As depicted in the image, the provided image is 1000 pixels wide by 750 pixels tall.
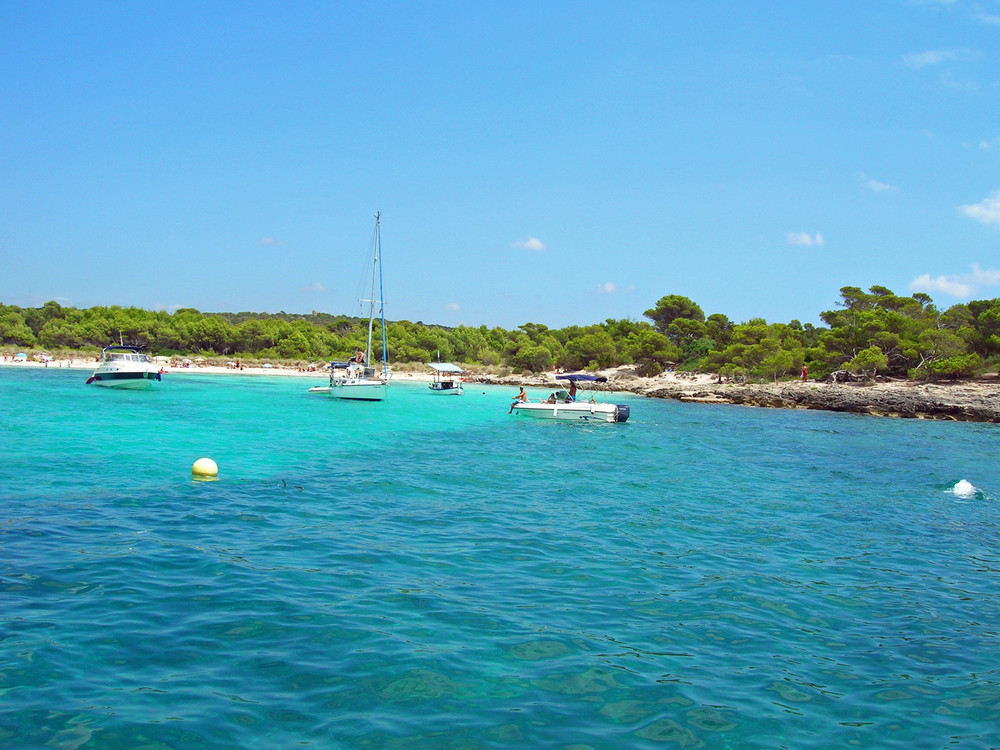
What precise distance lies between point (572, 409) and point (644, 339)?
44108mm

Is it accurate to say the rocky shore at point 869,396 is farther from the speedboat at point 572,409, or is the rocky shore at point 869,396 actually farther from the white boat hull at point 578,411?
the white boat hull at point 578,411

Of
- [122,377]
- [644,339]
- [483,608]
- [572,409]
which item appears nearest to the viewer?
[483,608]

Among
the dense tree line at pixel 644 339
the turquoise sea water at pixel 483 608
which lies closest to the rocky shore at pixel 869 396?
the dense tree line at pixel 644 339

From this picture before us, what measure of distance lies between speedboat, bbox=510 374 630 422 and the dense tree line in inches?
1137

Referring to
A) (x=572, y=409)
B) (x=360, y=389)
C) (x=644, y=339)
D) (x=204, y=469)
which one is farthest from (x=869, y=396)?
(x=204, y=469)

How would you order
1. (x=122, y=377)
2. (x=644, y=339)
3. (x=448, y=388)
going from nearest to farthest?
1. (x=122, y=377)
2. (x=448, y=388)
3. (x=644, y=339)

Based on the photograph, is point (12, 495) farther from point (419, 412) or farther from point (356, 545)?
point (419, 412)

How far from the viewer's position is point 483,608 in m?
7.49

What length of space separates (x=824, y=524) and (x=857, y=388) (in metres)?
41.1

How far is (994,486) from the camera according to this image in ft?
58.5

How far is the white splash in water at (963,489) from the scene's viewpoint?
1647 centimetres

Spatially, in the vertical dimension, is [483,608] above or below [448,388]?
below

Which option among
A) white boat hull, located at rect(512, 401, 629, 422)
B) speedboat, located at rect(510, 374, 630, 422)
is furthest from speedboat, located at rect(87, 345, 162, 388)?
white boat hull, located at rect(512, 401, 629, 422)

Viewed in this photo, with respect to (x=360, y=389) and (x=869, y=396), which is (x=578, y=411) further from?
(x=869, y=396)
